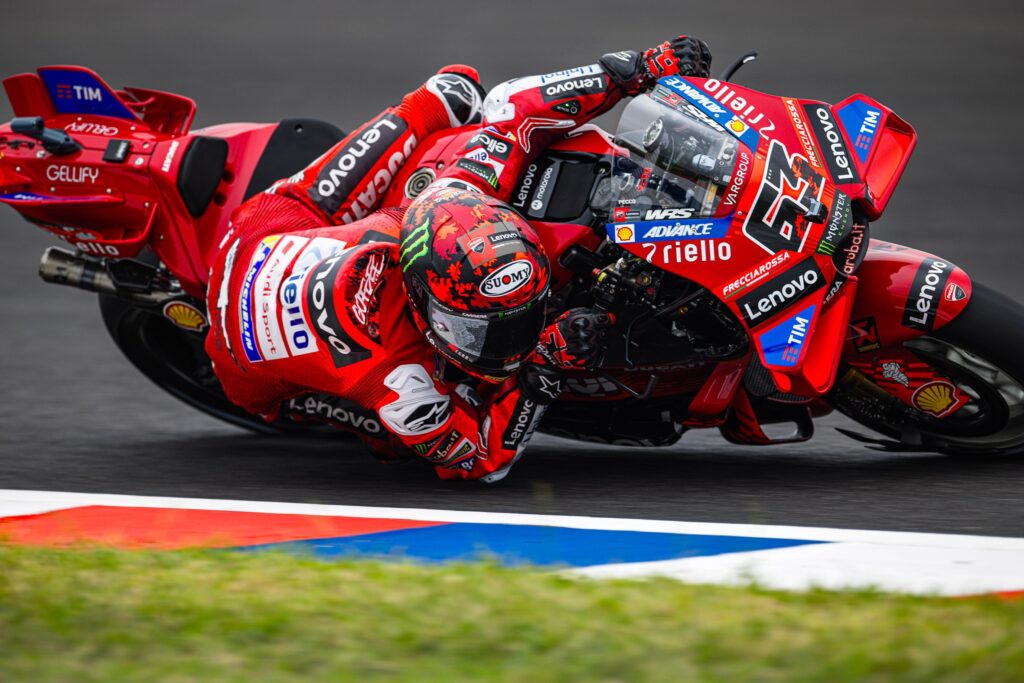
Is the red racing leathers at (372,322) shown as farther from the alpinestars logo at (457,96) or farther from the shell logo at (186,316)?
the shell logo at (186,316)

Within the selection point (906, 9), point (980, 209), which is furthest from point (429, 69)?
point (980, 209)

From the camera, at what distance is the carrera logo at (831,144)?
4359 millimetres

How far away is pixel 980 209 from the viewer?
930 cm

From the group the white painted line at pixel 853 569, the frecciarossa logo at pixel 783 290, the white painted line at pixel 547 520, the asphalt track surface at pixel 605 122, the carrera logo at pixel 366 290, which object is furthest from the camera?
the asphalt track surface at pixel 605 122

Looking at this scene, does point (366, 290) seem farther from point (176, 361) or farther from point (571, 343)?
point (176, 361)

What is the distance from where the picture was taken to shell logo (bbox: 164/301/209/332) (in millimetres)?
5590

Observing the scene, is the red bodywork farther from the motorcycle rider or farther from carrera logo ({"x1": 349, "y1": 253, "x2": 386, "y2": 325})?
carrera logo ({"x1": 349, "y1": 253, "x2": 386, "y2": 325})

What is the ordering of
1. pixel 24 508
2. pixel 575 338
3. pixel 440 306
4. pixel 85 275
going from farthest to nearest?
pixel 85 275 < pixel 24 508 < pixel 575 338 < pixel 440 306

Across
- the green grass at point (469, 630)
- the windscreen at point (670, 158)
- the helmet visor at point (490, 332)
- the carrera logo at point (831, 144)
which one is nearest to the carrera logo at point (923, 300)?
the carrera logo at point (831, 144)

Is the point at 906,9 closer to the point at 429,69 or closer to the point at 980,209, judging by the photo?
the point at 980,209

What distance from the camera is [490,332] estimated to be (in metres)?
4.38

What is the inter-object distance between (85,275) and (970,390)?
348 centimetres

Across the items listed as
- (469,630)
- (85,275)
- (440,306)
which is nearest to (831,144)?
(440,306)

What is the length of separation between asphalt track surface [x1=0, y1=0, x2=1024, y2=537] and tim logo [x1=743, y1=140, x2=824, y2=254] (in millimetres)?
858
